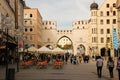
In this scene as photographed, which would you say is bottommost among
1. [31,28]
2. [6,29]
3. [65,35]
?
[6,29]

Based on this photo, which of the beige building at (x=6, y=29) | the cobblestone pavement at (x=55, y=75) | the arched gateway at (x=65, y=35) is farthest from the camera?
the arched gateway at (x=65, y=35)

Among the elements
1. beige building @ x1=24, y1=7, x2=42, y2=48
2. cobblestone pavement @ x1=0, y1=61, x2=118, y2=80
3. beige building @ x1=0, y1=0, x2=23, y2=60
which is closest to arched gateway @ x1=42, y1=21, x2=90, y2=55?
beige building @ x1=24, y1=7, x2=42, y2=48

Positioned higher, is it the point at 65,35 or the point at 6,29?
the point at 65,35

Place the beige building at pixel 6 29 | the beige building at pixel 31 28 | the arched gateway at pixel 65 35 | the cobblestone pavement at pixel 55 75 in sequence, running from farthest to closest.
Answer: the arched gateway at pixel 65 35 < the beige building at pixel 31 28 < the cobblestone pavement at pixel 55 75 < the beige building at pixel 6 29

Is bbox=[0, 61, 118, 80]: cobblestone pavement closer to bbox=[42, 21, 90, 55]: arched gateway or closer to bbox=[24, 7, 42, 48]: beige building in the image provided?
bbox=[24, 7, 42, 48]: beige building

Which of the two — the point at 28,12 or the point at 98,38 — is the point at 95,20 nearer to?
the point at 98,38

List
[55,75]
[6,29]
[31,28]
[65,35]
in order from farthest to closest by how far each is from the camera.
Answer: [65,35] < [31,28] < [55,75] < [6,29]

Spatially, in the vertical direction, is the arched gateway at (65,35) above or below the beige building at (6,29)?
above

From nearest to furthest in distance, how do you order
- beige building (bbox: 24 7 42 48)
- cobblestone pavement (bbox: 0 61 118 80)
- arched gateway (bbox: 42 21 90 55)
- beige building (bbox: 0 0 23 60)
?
beige building (bbox: 0 0 23 60) → cobblestone pavement (bbox: 0 61 118 80) → beige building (bbox: 24 7 42 48) → arched gateway (bbox: 42 21 90 55)

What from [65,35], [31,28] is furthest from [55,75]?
[65,35]

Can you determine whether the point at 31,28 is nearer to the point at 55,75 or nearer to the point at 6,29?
the point at 55,75

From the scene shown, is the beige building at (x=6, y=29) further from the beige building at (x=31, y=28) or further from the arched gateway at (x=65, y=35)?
the arched gateway at (x=65, y=35)

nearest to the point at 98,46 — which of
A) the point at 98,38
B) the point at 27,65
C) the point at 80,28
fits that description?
the point at 98,38

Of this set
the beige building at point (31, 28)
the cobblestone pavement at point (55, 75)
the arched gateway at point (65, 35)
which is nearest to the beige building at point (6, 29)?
the cobblestone pavement at point (55, 75)
